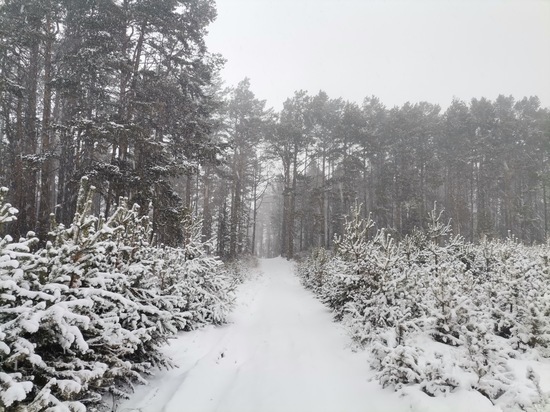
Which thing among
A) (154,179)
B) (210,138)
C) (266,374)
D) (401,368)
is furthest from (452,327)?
(210,138)

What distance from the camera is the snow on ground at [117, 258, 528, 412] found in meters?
4.09

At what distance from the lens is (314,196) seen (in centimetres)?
3034

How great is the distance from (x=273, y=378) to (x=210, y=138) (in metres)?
12.3

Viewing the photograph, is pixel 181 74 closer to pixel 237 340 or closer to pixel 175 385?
pixel 237 340

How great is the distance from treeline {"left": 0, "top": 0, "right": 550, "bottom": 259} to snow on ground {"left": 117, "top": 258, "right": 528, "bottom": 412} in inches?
266

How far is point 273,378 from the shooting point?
528 cm

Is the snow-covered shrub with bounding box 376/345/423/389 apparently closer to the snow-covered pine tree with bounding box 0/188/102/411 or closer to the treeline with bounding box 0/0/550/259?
the snow-covered pine tree with bounding box 0/188/102/411

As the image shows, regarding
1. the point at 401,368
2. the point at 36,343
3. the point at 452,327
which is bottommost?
the point at 401,368

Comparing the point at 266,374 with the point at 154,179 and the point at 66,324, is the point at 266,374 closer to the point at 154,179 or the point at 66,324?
the point at 66,324

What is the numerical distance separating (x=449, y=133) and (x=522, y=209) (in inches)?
397

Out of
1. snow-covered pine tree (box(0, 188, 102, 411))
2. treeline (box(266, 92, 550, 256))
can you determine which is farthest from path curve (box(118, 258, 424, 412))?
treeline (box(266, 92, 550, 256))

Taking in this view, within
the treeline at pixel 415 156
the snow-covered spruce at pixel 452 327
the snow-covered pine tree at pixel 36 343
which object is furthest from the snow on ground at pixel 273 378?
the treeline at pixel 415 156

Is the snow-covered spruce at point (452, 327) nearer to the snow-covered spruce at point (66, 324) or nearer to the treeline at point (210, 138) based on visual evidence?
the snow-covered spruce at point (66, 324)

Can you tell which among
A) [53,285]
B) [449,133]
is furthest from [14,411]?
[449,133]
